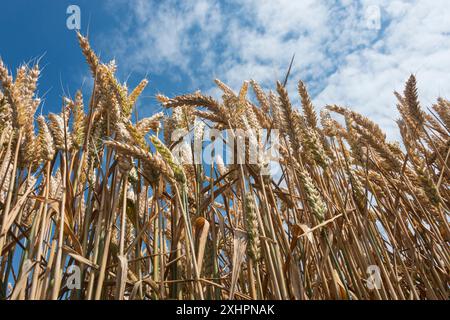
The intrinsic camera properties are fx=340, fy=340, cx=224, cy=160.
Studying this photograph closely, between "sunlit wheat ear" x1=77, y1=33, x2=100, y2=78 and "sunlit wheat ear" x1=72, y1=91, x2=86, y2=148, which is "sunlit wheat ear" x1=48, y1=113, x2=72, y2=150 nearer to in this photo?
"sunlit wheat ear" x1=72, y1=91, x2=86, y2=148

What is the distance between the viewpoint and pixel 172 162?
1.45 m

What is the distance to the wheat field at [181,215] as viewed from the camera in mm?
1328

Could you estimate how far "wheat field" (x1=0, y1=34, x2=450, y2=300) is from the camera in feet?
4.36

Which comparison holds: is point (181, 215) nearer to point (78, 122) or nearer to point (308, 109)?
point (78, 122)

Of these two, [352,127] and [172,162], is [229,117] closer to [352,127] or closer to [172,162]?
[172,162]

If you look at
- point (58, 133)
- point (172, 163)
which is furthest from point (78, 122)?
point (172, 163)

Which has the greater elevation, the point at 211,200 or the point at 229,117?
the point at 229,117

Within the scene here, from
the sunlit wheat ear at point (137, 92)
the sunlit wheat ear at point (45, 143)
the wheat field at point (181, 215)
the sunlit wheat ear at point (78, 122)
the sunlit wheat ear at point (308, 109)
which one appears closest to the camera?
the wheat field at point (181, 215)

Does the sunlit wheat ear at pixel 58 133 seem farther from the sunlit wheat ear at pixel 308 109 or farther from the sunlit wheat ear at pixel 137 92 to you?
the sunlit wheat ear at pixel 308 109

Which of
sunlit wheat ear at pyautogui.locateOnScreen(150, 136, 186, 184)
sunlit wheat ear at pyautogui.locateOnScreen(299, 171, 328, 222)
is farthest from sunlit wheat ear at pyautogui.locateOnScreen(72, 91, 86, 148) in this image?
sunlit wheat ear at pyautogui.locateOnScreen(299, 171, 328, 222)

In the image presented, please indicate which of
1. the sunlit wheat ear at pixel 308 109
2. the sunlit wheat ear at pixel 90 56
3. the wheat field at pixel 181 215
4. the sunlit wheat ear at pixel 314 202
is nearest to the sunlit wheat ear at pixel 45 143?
the wheat field at pixel 181 215
